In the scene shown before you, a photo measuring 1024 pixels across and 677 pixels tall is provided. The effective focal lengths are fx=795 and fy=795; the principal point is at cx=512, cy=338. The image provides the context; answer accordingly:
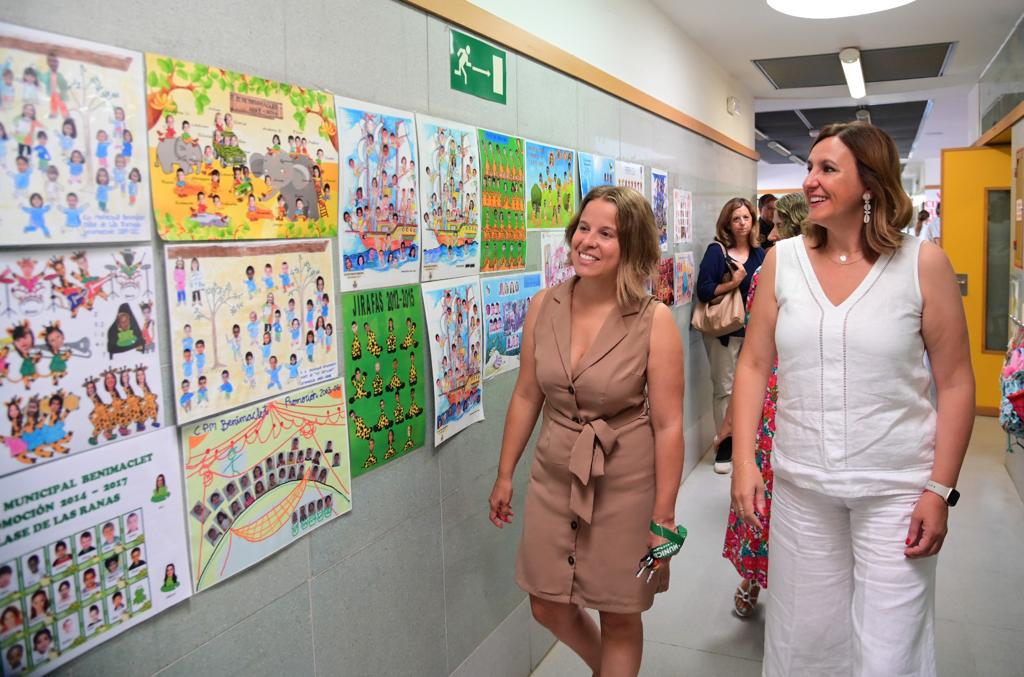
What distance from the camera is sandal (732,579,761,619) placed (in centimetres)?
323

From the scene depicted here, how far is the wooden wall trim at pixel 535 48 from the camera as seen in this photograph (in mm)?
2264

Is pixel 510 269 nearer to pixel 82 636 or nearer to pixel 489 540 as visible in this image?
pixel 489 540

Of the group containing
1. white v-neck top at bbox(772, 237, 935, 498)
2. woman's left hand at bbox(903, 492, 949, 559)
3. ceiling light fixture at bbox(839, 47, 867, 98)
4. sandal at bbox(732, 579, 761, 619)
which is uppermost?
ceiling light fixture at bbox(839, 47, 867, 98)

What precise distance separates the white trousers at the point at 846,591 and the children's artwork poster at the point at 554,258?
1.31m

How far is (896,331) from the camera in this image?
1.77 metres

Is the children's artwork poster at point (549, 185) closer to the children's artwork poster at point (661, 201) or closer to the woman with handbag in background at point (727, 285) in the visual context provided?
the children's artwork poster at point (661, 201)

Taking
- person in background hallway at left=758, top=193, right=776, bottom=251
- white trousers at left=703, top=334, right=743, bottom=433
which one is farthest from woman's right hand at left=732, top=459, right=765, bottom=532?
person in background hallway at left=758, top=193, right=776, bottom=251

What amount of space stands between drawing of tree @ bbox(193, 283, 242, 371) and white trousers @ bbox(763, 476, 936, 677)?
1347mm

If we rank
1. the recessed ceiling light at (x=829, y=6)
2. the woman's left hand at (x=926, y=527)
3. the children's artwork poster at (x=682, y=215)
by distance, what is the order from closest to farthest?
the woman's left hand at (x=926, y=527) < the recessed ceiling light at (x=829, y=6) < the children's artwork poster at (x=682, y=215)

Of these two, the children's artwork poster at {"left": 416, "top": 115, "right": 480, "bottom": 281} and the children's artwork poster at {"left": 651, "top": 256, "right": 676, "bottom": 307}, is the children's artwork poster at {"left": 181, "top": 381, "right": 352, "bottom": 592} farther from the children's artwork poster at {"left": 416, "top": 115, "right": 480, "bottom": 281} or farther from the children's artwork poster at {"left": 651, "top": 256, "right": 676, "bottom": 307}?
the children's artwork poster at {"left": 651, "top": 256, "right": 676, "bottom": 307}

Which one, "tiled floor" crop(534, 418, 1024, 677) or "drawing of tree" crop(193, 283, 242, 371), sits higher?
"drawing of tree" crop(193, 283, 242, 371)

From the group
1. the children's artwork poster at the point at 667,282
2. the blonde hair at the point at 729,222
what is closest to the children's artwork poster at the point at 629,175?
the children's artwork poster at the point at 667,282

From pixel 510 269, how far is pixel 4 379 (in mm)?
1768

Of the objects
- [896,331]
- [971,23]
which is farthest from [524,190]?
[971,23]
